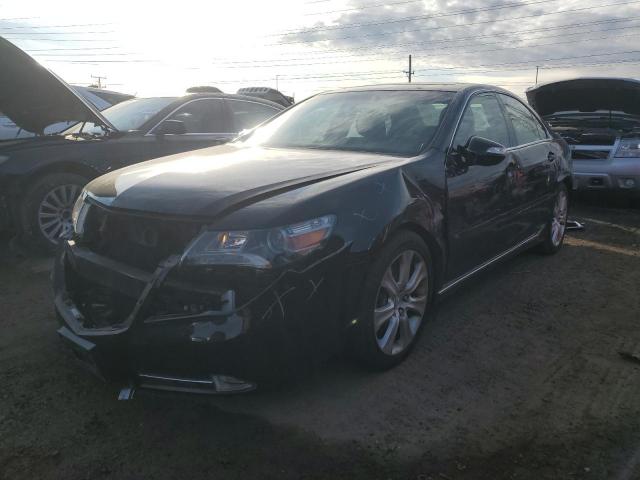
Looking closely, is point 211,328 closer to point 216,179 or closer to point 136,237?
point 136,237

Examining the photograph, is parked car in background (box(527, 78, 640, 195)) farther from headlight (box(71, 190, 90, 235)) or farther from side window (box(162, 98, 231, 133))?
headlight (box(71, 190, 90, 235))

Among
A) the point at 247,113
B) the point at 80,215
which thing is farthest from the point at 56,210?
the point at 247,113

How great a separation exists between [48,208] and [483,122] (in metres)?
3.91

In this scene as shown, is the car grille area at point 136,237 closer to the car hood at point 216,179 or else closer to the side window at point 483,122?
the car hood at point 216,179

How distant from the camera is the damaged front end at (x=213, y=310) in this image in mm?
2379

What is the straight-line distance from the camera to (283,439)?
2545 millimetres

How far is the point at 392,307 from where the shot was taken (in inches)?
121

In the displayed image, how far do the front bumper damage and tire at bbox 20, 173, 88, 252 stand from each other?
2.83 m

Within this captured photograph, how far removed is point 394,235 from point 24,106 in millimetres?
4197

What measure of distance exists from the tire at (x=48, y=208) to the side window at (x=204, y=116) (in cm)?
142

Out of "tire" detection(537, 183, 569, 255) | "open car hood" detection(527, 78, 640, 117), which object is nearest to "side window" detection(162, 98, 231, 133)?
"tire" detection(537, 183, 569, 255)

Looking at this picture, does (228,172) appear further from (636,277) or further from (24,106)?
(636,277)

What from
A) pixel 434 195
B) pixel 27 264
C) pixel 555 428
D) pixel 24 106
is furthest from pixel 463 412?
pixel 24 106

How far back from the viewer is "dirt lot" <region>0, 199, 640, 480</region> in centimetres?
238
